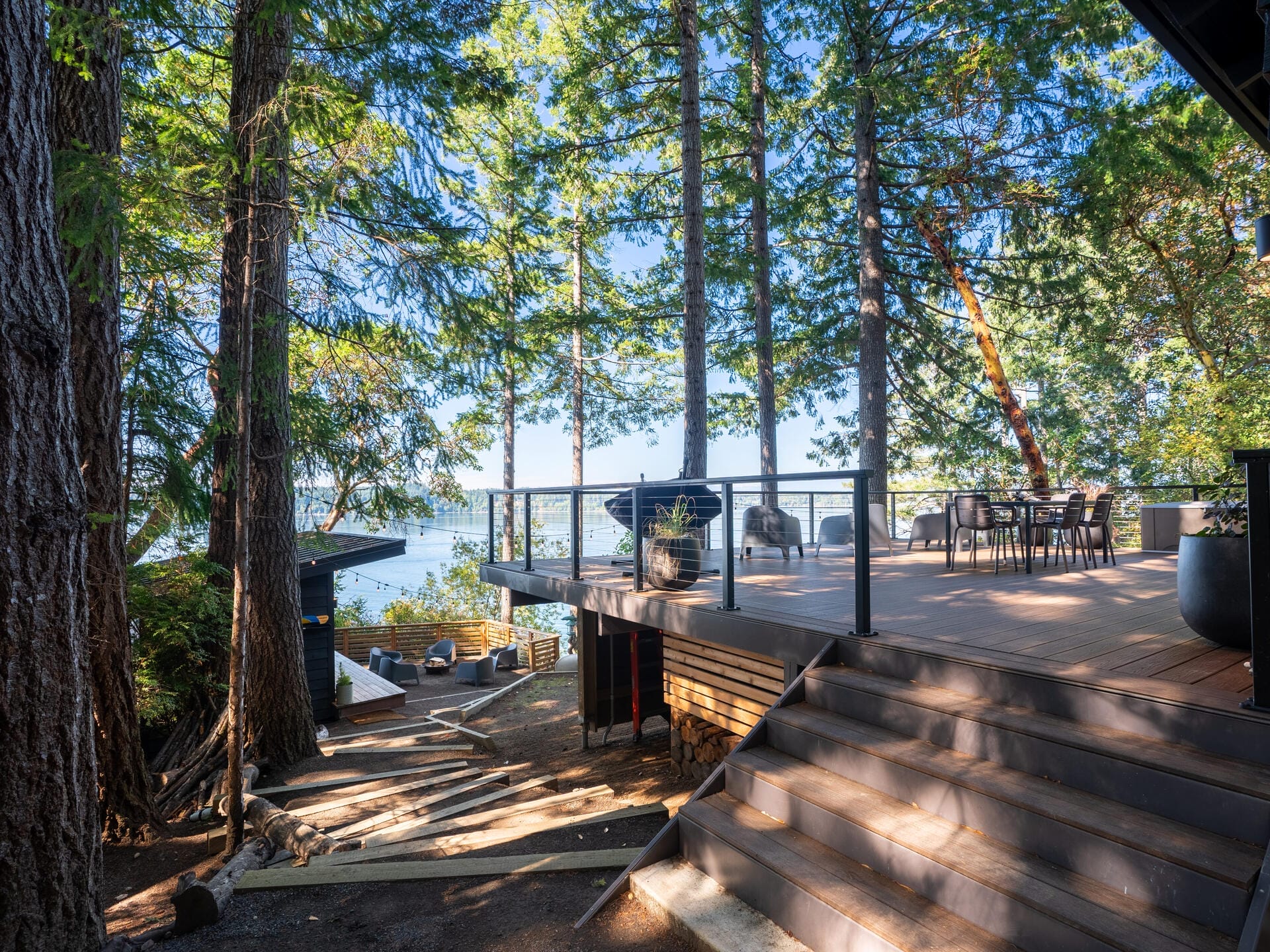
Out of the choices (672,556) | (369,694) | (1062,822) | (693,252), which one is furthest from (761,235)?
(1062,822)

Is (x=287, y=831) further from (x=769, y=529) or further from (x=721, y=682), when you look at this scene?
(x=769, y=529)

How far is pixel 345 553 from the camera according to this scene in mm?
10500

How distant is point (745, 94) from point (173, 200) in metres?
8.97

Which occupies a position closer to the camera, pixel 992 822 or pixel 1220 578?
pixel 992 822

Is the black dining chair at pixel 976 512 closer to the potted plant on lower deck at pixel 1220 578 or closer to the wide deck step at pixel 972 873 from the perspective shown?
the potted plant on lower deck at pixel 1220 578

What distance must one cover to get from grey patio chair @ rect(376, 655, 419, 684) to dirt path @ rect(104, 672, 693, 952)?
735 centimetres

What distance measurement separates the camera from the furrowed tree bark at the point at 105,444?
4.79 metres

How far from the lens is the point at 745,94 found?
10695mm

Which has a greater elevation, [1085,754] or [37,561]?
[37,561]

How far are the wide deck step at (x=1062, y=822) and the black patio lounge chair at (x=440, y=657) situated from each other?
13797 millimetres

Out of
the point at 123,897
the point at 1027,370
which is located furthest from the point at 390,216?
the point at 1027,370

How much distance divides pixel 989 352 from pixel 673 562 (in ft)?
30.2

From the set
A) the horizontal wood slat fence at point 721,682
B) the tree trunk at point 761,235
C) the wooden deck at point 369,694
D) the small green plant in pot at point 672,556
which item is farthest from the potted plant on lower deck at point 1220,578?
the wooden deck at point 369,694

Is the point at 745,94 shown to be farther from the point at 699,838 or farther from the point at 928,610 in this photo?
the point at 699,838
